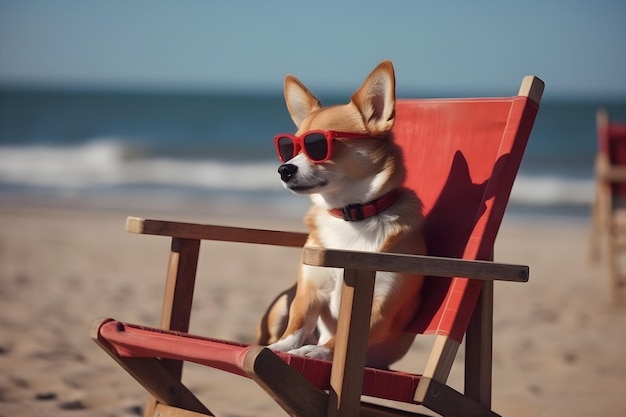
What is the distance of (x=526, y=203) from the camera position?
529 inches

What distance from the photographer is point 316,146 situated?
8.94 feet

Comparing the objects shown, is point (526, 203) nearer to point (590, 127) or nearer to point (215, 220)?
point (215, 220)

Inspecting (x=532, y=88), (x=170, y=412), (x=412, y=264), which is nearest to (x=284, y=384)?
(x=412, y=264)

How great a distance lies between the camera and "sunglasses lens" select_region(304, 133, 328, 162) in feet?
8.90

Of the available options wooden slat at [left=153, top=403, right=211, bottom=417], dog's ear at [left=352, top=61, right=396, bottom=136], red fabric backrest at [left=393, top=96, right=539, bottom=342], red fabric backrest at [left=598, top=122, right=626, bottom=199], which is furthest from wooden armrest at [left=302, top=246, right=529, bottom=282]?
red fabric backrest at [left=598, top=122, right=626, bottom=199]

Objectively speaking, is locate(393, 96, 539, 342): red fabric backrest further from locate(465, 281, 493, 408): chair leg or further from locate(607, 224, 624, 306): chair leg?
locate(607, 224, 624, 306): chair leg

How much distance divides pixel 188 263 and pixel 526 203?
11121 mm

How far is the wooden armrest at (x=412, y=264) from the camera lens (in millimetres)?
2152

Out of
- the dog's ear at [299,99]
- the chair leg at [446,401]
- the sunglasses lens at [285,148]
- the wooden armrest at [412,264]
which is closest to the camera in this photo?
the wooden armrest at [412,264]

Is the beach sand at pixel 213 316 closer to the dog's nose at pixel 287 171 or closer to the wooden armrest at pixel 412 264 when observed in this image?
the dog's nose at pixel 287 171

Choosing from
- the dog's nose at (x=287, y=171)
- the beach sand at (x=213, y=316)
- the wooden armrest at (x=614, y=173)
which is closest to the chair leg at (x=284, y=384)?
the dog's nose at (x=287, y=171)

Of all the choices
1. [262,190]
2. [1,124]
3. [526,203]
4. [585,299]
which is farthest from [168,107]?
[585,299]

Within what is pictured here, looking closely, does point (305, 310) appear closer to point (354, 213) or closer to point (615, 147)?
point (354, 213)

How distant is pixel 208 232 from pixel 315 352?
0.66 meters
